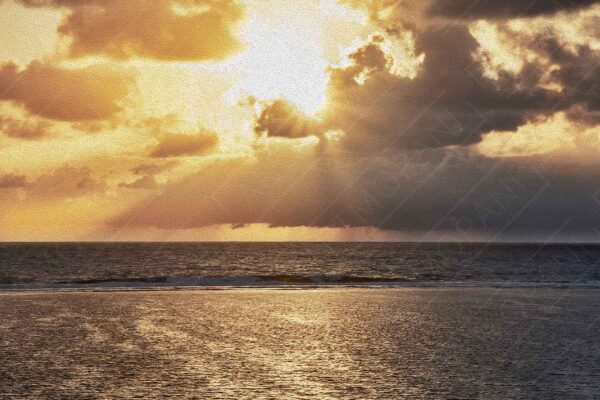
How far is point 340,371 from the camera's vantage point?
18.8 m

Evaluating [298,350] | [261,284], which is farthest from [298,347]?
[261,284]

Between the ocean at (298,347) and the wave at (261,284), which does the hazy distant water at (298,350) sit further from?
the wave at (261,284)

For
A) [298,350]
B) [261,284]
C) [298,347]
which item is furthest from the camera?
[261,284]

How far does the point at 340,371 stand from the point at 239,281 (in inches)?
1840

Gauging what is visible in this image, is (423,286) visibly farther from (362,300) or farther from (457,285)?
(362,300)

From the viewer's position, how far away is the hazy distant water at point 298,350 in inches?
658

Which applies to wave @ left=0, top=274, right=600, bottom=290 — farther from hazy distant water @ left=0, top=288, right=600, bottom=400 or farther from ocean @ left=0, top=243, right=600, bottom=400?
hazy distant water @ left=0, top=288, right=600, bottom=400

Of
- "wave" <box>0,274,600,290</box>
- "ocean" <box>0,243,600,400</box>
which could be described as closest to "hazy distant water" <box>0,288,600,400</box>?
"ocean" <box>0,243,600,400</box>

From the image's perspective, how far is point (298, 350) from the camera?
882 inches

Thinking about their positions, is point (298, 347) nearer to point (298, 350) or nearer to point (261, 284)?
point (298, 350)

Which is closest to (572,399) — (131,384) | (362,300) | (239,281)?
(131,384)

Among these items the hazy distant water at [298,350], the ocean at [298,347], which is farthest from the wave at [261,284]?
the hazy distant water at [298,350]

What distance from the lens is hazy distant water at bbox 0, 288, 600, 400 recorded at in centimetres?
1670

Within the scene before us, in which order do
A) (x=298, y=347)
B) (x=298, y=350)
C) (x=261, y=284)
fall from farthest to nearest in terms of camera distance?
(x=261, y=284), (x=298, y=347), (x=298, y=350)
